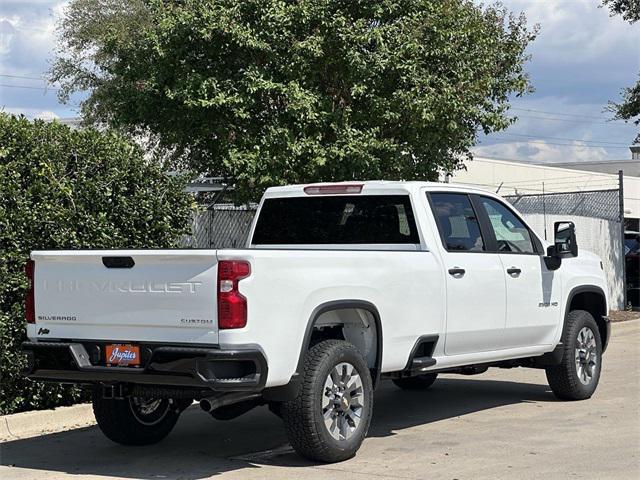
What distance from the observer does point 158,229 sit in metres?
10.5

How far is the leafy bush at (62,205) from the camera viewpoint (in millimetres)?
9125

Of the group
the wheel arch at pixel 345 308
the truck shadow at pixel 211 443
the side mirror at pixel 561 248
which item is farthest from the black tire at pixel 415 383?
the wheel arch at pixel 345 308

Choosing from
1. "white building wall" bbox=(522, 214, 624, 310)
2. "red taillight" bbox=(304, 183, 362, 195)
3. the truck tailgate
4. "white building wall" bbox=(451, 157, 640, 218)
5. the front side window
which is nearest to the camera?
the truck tailgate

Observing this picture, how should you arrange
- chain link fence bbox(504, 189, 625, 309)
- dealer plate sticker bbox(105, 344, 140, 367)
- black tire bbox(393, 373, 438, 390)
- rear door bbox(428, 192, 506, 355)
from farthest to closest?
chain link fence bbox(504, 189, 625, 309) < black tire bbox(393, 373, 438, 390) < rear door bbox(428, 192, 506, 355) < dealer plate sticker bbox(105, 344, 140, 367)

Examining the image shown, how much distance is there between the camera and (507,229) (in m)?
9.60

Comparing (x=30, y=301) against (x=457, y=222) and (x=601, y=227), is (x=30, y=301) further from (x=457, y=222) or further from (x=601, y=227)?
(x=601, y=227)

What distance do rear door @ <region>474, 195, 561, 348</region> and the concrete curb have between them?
3.85 metres

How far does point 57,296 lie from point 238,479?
1846 mm

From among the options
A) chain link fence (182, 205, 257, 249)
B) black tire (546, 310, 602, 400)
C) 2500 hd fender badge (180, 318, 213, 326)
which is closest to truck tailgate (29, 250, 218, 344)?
2500 hd fender badge (180, 318, 213, 326)

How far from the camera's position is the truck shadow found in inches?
297

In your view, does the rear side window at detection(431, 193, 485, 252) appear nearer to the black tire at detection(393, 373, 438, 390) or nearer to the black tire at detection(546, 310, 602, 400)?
the black tire at detection(546, 310, 602, 400)

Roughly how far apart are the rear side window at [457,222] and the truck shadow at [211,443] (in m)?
1.62

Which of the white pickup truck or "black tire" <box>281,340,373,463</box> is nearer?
the white pickup truck

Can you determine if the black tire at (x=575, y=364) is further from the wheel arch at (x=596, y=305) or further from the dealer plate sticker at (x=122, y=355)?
the dealer plate sticker at (x=122, y=355)
